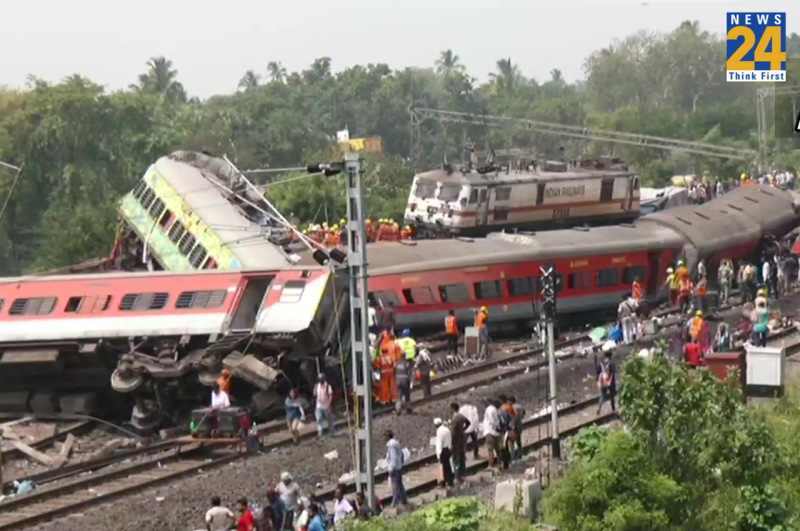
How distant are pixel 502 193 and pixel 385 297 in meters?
10.7

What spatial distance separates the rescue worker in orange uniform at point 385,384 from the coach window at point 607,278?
10.2 m

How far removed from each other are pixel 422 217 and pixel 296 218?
9.41 m

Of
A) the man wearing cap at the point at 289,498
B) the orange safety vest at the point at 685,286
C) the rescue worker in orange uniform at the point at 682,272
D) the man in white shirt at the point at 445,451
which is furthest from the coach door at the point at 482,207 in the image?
the man wearing cap at the point at 289,498

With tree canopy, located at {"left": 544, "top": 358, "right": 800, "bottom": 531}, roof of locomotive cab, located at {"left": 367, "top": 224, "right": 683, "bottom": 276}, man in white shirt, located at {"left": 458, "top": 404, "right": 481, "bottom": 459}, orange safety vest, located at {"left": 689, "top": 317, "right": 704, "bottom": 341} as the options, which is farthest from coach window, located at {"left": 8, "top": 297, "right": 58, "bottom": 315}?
tree canopy, located at {"left": 544, "top": 358, "right": 800, "bottom": 531}

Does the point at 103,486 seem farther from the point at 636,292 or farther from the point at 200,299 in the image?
the point at 636,292

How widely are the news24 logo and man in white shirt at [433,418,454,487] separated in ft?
110

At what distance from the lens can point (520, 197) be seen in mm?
41281

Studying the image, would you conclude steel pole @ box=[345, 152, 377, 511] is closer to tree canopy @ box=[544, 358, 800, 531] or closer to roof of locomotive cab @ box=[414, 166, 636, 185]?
tree canopy @ box=[544, 358, 800, 531]

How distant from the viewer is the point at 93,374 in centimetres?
2617

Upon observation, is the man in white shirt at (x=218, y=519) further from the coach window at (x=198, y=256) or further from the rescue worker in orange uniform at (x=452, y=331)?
the coach window at (x=198, y=256)

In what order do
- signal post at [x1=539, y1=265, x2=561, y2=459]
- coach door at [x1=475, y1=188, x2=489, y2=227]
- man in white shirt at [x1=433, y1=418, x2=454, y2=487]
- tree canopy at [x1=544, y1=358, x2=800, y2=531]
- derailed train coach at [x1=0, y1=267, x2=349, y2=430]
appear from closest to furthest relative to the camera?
tree canopy at [x1=544, y1=358, x2=800, y2=531]
man in white shirt at [x1=433, y1=418, x2=454, y2=487]
signal post at [x1=539, y1=265, x2=561, y2=459]
derailed train coach at [x1=0, y1=267, x2=349, y2=430]
coach door at [x1=475, y1=188, x2=489, y2=227]

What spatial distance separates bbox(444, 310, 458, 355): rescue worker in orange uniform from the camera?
1199 inches

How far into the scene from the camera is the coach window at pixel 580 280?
33.6 meters

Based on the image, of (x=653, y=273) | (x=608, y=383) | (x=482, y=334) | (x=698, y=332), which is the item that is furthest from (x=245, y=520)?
(x=653, y=273)
